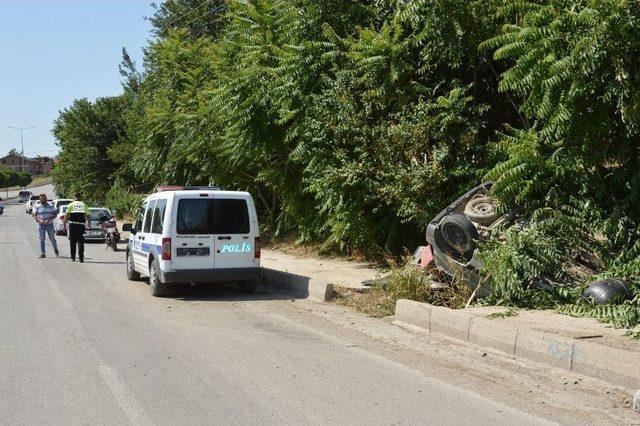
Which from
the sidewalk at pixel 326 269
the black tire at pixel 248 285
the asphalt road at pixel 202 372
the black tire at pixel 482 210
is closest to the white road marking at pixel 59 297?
the asphalt road at pixel 202 372

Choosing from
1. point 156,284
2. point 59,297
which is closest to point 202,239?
point 156,284

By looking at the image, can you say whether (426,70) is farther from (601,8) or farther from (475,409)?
(475,409)

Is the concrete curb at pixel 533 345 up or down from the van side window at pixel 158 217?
down

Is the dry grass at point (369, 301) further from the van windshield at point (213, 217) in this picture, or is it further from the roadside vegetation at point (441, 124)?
the van windshield at point (213, 217)

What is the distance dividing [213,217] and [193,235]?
0.51 m

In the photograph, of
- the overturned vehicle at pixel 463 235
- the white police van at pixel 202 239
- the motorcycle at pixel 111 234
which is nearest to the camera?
the overturned vehicle at pixel 463 235

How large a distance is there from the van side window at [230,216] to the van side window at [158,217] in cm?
97

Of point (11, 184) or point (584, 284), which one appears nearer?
point (584, 284)

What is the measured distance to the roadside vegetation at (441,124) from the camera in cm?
916

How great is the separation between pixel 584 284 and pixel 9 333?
779cm

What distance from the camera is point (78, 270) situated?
56.1 feet

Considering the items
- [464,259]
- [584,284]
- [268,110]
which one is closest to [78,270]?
[268,110]

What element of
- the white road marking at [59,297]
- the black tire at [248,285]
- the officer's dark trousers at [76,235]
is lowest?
the white road marking at [59,297]

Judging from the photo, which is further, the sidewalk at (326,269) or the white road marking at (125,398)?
the sidewalk at (326,269)
